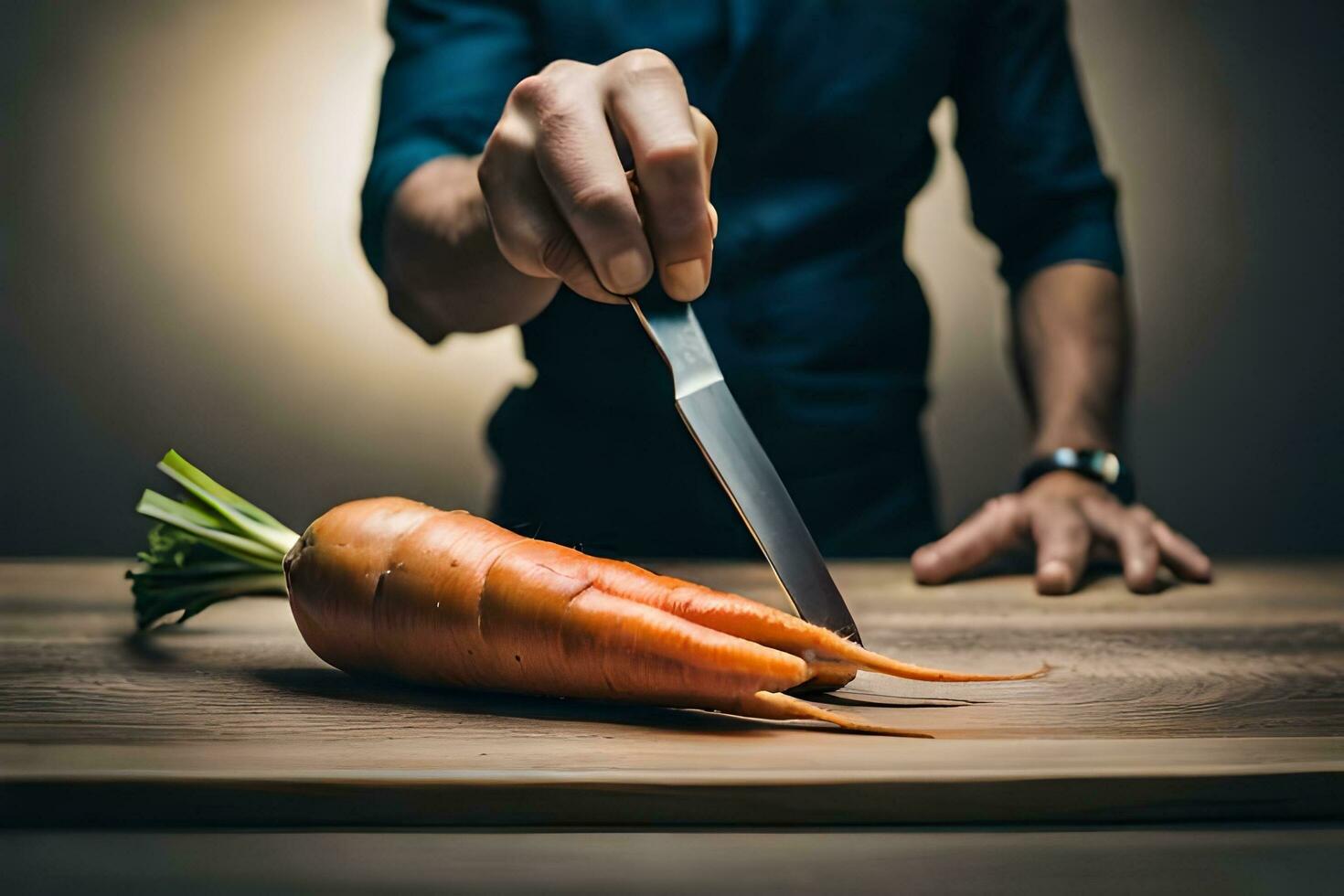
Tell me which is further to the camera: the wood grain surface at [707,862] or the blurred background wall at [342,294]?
the blurred background wall at [342,294]

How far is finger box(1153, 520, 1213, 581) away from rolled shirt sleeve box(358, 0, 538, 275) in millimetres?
847

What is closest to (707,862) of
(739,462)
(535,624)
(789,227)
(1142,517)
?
(535,624)

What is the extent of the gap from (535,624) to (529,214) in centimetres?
29

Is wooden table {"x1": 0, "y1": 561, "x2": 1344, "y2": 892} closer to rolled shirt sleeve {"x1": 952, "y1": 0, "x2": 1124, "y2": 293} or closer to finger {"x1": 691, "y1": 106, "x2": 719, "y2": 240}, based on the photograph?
finger {"x1": 691, "y1": 106, "x2": 719, "y2": 240}

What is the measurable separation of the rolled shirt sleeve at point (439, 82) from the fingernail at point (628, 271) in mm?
491

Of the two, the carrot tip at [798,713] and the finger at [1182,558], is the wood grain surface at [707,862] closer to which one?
the carrot tip at [798,713]

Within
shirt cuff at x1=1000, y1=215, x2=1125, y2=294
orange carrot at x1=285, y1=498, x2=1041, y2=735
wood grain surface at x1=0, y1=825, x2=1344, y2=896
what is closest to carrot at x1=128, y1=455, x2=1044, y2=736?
orange carrot at x1=285, y1=498, x2=1041, y2=735

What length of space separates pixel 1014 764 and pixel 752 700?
0.16 metres

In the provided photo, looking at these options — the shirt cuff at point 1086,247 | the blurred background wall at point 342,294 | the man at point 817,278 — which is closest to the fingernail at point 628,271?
the man at point 817,278

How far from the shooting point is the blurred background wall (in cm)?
244

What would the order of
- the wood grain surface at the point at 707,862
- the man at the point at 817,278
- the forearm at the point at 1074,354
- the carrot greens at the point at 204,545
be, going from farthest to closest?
Result: the forearm at the point at 1074,354 < the man at the point at 817,278 < the carrot greens at the point at 204,545 < the wood grain surface at the point at 707,862

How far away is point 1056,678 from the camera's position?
2.62ft

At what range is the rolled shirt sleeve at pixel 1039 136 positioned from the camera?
1.46m

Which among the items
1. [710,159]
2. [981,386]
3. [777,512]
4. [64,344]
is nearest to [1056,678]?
[777,512]
